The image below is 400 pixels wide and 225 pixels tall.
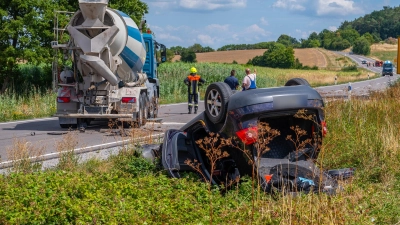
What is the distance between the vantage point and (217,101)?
25.4 feet

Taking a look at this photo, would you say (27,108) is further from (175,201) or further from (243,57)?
(243,57)

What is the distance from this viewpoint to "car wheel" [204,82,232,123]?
7539 mm

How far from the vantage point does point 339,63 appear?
115 meters

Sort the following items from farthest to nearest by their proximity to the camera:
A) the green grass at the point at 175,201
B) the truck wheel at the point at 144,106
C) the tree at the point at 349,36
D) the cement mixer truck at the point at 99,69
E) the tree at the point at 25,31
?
the tree at the point at 349,36, the tree at the point at 25,31, the truck wheel at the point at 144,106, the cement mixer truck at the point at 99,69, the green grass at the point at 175,201

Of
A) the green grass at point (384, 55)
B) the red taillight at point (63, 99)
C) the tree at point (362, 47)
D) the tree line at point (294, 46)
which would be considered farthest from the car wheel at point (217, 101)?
the tree at point (362, 47)

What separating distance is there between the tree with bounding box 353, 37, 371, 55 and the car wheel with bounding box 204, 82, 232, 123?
512 ft

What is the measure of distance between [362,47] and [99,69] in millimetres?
149367

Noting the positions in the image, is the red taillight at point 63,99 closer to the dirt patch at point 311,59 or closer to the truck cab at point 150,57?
the truck cab at point 150,57

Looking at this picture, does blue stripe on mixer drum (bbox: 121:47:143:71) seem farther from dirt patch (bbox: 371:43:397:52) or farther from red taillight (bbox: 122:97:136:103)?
dirt patch (bbox: 371:43:397:52)

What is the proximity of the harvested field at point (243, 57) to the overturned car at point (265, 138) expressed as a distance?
221 ft

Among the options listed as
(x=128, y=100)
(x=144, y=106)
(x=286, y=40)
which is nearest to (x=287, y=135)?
(x=128, y=100)

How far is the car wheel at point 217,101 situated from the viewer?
7.54 m

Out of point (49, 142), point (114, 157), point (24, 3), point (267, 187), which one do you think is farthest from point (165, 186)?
point (24, 3)

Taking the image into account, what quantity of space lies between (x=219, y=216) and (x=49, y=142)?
27.5 ft
